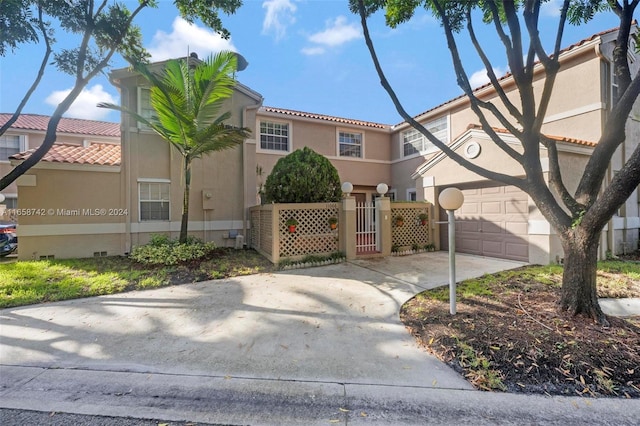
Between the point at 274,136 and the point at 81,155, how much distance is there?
24.4ft

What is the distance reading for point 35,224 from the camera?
893 cm

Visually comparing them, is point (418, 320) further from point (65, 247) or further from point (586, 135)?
point (65, 247)

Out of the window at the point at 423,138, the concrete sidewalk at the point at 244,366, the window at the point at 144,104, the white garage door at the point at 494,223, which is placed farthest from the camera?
the window at the point at 423,138

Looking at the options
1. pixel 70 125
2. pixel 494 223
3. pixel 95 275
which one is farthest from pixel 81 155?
pixel 494 223

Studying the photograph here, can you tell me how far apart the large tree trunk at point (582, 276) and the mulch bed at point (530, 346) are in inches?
6.8

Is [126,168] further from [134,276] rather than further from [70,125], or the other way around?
[70,125]

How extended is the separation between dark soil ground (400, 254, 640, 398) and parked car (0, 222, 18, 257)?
14.1m

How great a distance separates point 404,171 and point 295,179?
8.63m

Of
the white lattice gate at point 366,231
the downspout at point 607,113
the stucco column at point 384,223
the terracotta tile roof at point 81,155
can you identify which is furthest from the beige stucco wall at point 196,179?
the downspout at point 607,113

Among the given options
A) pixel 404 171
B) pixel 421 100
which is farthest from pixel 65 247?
pixel 421 100

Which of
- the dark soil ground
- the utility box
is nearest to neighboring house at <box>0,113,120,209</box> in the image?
the utility box

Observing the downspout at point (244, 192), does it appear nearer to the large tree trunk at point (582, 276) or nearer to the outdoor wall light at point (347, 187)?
the outdoor wall light at point (347, 187)

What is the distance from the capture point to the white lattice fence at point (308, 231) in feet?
28.2

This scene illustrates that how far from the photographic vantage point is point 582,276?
13.8ft
